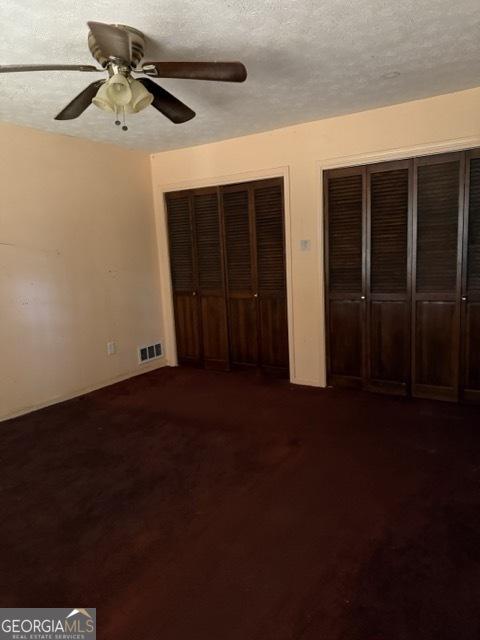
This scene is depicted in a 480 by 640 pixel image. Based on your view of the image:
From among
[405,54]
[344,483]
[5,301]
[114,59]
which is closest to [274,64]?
[405,54]

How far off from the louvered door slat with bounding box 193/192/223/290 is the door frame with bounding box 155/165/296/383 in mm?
177

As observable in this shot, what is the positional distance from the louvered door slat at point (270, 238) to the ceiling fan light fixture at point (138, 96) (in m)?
2.07

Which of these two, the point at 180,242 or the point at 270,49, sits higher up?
the point at 270,49

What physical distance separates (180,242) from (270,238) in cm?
118

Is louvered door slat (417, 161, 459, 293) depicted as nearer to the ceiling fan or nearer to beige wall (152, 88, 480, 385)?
beige wall (152, 88, 480, 385)

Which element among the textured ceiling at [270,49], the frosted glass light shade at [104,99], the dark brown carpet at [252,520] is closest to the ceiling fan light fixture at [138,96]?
the frosted glass light shade at [104,99]

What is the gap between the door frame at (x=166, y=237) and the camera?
13.0ft

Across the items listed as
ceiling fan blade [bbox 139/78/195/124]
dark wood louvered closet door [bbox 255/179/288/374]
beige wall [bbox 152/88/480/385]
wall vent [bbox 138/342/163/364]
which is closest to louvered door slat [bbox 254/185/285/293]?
dark wood louvered closet door [bbox 255/179/288/374]

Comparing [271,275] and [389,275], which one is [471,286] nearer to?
[389,275]

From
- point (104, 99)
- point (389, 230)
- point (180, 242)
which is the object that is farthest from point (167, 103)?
point (180, 242)

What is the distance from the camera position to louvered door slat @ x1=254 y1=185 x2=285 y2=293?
4055 mm

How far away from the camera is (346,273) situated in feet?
12.4

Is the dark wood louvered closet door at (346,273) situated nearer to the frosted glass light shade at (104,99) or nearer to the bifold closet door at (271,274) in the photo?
the bifold closet door at (271,274)

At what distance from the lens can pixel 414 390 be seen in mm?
3637
